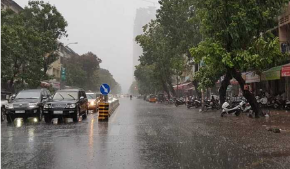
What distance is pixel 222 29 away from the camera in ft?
59.4

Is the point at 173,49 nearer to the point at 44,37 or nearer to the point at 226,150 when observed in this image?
the point at 44,37

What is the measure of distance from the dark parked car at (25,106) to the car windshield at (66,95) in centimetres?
106

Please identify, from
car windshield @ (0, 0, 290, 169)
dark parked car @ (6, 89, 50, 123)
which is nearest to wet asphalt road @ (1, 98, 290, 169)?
car windshield @ (0, 0, 290, 169)

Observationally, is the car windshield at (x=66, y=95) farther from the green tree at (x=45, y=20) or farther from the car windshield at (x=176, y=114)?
the green tree at (x=45, y=20)

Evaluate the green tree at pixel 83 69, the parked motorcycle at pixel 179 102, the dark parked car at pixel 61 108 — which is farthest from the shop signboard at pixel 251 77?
the green tree at pixel 83 69

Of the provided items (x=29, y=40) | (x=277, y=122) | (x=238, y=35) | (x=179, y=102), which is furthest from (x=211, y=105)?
(x=29, y=40)

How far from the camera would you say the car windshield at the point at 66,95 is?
59.5 ft

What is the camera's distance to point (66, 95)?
60.9 ft

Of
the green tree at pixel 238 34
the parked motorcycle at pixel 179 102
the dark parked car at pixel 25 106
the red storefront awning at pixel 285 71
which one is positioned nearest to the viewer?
the green tree at pixel 238 34

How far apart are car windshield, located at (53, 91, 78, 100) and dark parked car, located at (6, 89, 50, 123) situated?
1055 mm

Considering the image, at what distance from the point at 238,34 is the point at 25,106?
12067 millimetres

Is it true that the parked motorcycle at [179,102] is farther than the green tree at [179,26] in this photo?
Yes

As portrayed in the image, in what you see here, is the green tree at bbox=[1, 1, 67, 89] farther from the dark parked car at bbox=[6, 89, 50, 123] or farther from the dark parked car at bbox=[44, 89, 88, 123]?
the dark parked car at bbox=[44, 89, 88, 123]

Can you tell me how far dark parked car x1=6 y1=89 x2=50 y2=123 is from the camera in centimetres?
1732
